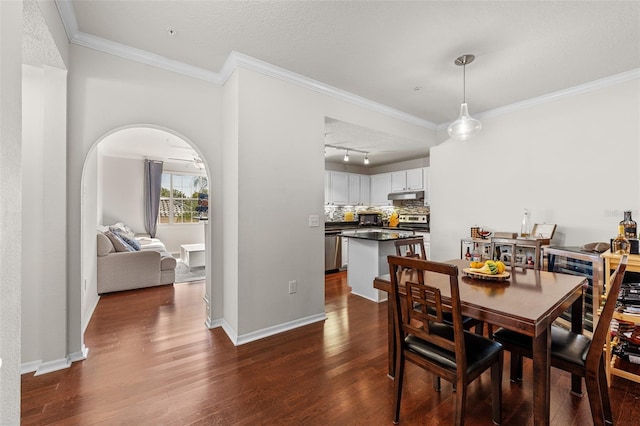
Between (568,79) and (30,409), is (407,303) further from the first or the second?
(568,79)

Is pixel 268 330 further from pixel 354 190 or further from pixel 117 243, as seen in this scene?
pixel 354 190

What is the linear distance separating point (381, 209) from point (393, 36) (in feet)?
17.0

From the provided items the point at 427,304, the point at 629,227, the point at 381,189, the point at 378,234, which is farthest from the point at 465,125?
the point at 381,189

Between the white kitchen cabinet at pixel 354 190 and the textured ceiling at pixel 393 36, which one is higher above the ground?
the textured ceiling at pixel 393 36

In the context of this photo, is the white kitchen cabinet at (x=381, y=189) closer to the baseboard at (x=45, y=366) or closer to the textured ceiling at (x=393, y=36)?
the textured ceiling at (x=393, y=36)

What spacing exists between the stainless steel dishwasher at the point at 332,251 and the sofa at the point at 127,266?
2.72m

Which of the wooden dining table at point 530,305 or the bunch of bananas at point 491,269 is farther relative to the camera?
the bunch of bananas at point 491,269

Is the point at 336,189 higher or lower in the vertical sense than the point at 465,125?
lower

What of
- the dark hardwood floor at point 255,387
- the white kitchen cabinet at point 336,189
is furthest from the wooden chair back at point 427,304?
the white kitchen cabinet at point 336,189

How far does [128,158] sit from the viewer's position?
6.99m

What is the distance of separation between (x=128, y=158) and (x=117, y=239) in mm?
3481

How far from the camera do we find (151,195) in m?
7.09

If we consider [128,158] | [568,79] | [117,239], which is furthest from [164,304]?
[568,79]

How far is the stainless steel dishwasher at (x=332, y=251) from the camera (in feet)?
18.4
